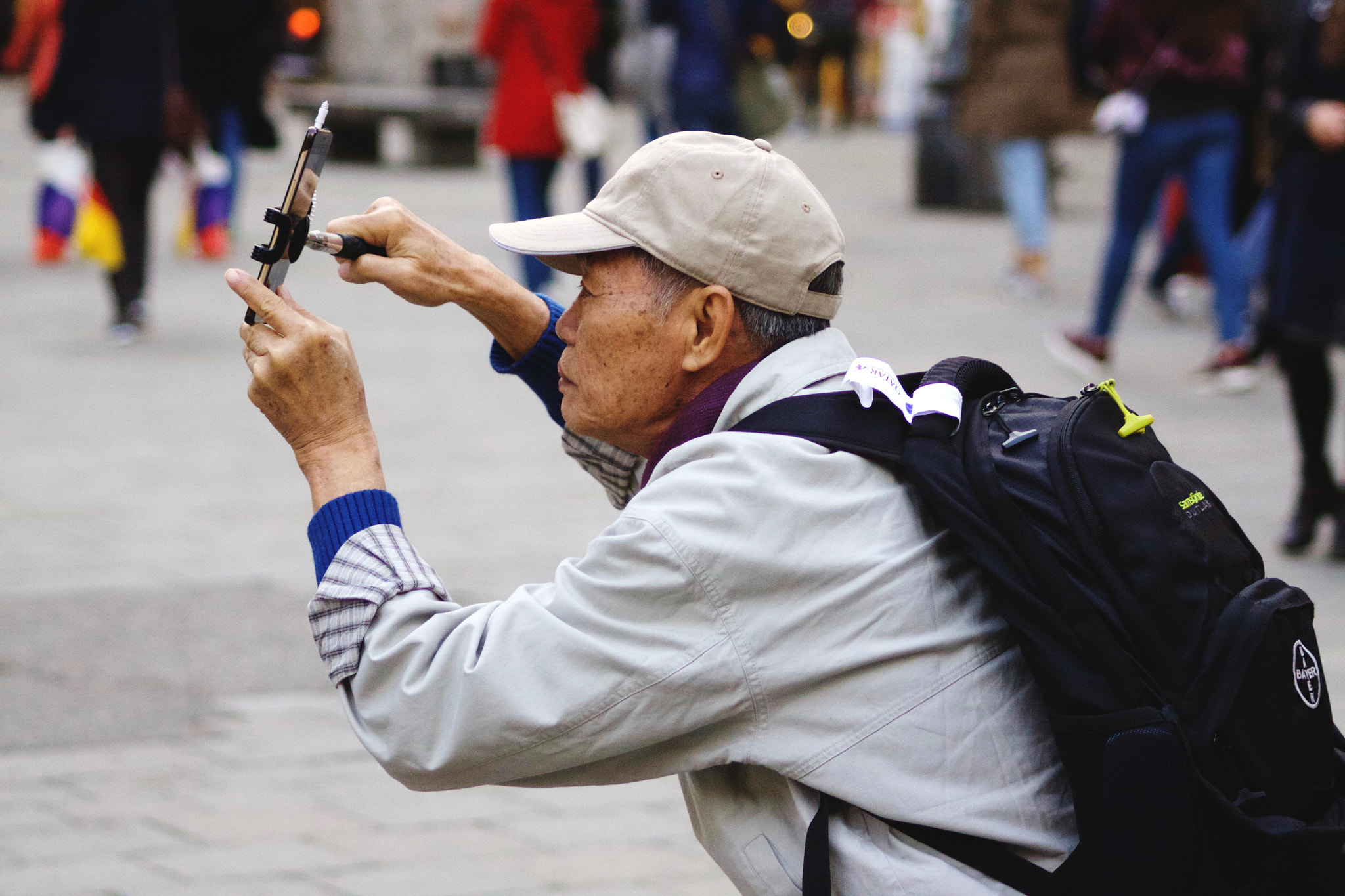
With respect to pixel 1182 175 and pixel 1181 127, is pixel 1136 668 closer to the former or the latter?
pixel 1181 127

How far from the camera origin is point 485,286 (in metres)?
2.38

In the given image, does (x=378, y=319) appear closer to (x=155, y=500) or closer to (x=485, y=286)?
(x=155, y=500)

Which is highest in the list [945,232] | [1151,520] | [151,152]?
[1151,520]

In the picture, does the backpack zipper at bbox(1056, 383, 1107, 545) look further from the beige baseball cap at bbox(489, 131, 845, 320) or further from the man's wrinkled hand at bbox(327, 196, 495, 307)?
the man's wrinkled hand at bbox(327, 196, 495, 307)

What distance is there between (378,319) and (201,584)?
4306 mm

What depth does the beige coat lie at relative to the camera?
9672 millimetres

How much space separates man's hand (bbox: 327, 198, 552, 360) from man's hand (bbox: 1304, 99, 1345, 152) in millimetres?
3395

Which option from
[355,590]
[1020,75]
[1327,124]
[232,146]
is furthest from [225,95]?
[355,590]

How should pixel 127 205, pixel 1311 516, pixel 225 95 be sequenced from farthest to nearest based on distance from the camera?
1. pixel 225 95
2. pixel 127 205
3. pixel 1311 516

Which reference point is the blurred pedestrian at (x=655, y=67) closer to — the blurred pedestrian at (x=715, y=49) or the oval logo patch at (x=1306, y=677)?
the blurred pedestrian at (x=715, y=49)

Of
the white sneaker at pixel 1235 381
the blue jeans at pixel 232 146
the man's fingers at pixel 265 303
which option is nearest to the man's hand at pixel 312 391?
the man's fingers at pixel 265 303

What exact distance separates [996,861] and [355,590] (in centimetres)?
73

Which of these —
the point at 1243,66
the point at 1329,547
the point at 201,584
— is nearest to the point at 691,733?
the point at 201,584

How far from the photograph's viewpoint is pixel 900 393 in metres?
1.81
